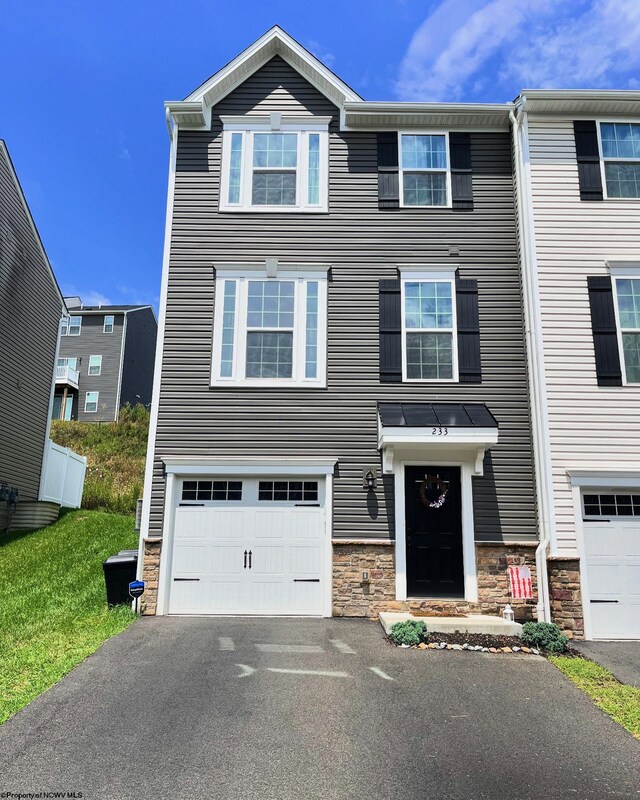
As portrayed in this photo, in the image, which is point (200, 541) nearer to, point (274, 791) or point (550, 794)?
point (274, 791)

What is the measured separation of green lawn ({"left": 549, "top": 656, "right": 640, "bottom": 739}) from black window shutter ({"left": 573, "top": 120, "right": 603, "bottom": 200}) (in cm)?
731

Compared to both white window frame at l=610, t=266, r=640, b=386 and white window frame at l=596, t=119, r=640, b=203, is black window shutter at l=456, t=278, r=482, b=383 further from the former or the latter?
white window frame at l=596, t=119, r=640, b=203

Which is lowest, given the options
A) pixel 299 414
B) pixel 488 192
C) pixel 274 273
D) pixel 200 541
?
pixel 200 541

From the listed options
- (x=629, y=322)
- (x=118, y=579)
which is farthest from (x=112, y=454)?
(x=629, y=322)

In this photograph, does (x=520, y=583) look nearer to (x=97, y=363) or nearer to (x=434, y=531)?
(x=434, y=531)

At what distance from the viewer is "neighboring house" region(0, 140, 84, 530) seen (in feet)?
46.8

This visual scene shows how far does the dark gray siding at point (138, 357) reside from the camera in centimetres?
3111

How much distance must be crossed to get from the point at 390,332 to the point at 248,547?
13.6 ft

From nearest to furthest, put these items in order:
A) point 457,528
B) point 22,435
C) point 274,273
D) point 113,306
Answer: point 457,528 < point 274,273 < point 22,435 < point 113,306

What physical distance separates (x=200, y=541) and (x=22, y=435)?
27.8 ft

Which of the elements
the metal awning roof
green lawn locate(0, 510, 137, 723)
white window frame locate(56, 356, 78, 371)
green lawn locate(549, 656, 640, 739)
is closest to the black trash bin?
green lawn locate(0, 510, 137, 723)

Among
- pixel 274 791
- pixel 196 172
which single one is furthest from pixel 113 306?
pixel 274 791

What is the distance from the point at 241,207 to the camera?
1020 cm

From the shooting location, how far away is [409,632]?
7453 millimetres
